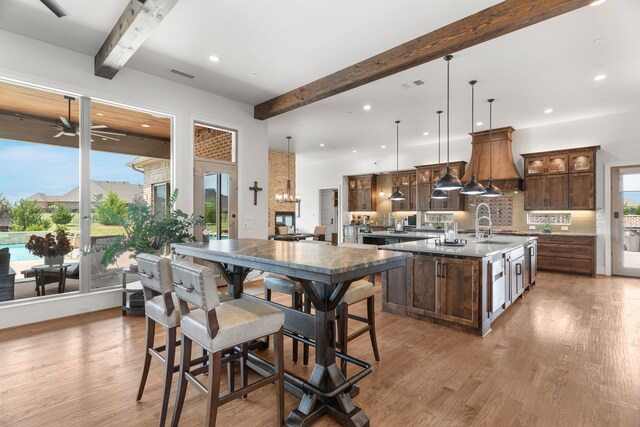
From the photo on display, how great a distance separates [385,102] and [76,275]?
18.1ft

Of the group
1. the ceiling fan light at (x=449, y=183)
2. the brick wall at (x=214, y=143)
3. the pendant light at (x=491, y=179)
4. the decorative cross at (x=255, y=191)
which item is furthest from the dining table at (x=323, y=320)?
the brick wall at (x=214, y=143)

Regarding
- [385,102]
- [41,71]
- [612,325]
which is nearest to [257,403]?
[612,325]

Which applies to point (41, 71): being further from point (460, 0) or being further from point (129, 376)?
point (460, 0)

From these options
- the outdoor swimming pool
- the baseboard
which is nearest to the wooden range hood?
the baseboard

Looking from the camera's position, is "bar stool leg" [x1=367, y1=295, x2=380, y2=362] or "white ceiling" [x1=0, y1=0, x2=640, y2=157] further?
"white ceiling" [x1=0, y1=0, x2=640, y2=157]

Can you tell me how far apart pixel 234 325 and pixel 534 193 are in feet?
25.4

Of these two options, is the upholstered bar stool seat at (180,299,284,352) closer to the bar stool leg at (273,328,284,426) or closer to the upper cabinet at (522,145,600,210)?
the bar stool leg at (273,328,284,426)

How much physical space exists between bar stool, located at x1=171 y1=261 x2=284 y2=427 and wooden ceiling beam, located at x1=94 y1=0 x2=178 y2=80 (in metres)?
2.41

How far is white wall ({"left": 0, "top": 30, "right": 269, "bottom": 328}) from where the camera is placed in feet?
11.7

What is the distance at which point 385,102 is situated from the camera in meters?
5.76

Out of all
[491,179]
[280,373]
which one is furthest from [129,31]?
[491,179]

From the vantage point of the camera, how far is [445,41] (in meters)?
3.27

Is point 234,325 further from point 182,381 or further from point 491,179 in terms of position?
point 491,179

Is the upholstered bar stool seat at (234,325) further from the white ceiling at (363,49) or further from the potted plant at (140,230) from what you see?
the white ceiling at (363,49)
